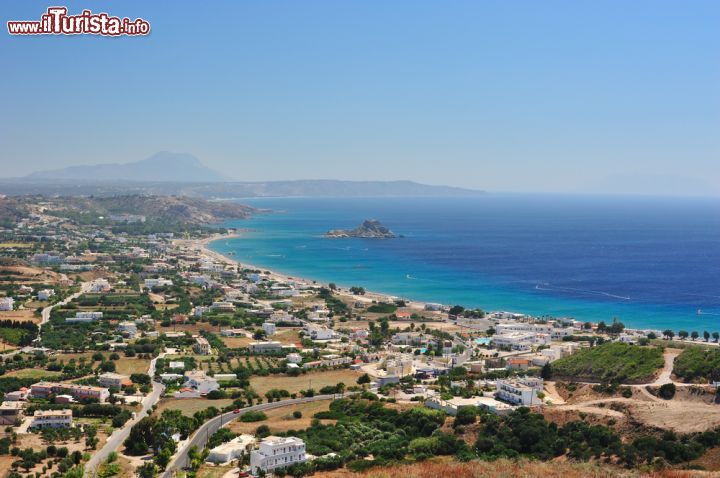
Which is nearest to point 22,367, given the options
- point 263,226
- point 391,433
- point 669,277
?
point 391,433

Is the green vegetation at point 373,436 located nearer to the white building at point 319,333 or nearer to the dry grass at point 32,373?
the dry grass at point 32,373

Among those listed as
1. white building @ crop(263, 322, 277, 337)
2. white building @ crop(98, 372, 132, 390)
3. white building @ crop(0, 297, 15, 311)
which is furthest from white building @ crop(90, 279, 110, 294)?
white building @ crop(98, 372, 132, 390)

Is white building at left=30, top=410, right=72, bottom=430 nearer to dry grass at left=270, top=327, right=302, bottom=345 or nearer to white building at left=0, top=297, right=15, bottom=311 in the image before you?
dry grass at left=270, top=327, right=302, bottom=345

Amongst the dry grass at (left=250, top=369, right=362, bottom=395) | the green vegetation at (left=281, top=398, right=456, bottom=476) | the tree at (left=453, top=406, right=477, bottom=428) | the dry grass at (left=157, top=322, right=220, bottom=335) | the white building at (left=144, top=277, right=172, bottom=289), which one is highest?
the tree at (left=453, top=406, right=477, bottom=428)

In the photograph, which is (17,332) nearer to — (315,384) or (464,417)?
(315,384)

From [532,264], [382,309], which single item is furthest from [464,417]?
[532,264]

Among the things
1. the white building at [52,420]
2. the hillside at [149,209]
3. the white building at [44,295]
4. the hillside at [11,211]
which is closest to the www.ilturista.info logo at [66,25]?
the white building at [52,420]
